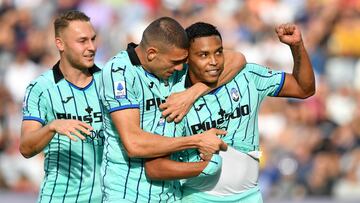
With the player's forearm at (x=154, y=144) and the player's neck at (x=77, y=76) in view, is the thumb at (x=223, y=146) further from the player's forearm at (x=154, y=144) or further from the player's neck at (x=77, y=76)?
the player's neck at (x=77, y=76)

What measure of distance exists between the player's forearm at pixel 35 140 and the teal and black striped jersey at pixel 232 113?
83cm

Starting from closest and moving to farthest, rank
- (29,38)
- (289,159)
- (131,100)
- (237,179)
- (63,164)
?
(131,100) → (237,179) → (63,164) → (289,159) → (29,38)

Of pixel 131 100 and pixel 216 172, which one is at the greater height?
pixel 131 100

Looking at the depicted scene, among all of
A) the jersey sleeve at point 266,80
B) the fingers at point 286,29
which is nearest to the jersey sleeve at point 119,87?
the jersey sleeve at point 266,80

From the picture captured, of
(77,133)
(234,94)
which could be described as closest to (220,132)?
(234,94)

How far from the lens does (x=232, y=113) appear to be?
645 cm

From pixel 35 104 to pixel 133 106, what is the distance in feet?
3.41

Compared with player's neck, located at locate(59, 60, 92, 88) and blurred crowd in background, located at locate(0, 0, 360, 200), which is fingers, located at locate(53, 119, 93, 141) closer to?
player's neck, located at locate(59, 60, 92, 88)

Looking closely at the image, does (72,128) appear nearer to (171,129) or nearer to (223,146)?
(171,129)

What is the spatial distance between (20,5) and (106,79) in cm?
878

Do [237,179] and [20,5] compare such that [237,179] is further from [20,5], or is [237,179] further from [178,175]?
[20,5]

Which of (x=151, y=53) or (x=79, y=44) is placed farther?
(x=79, y=44)

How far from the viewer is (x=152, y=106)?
244 inches

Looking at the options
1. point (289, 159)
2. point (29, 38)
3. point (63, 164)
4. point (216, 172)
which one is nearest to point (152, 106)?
point (216, 172)
